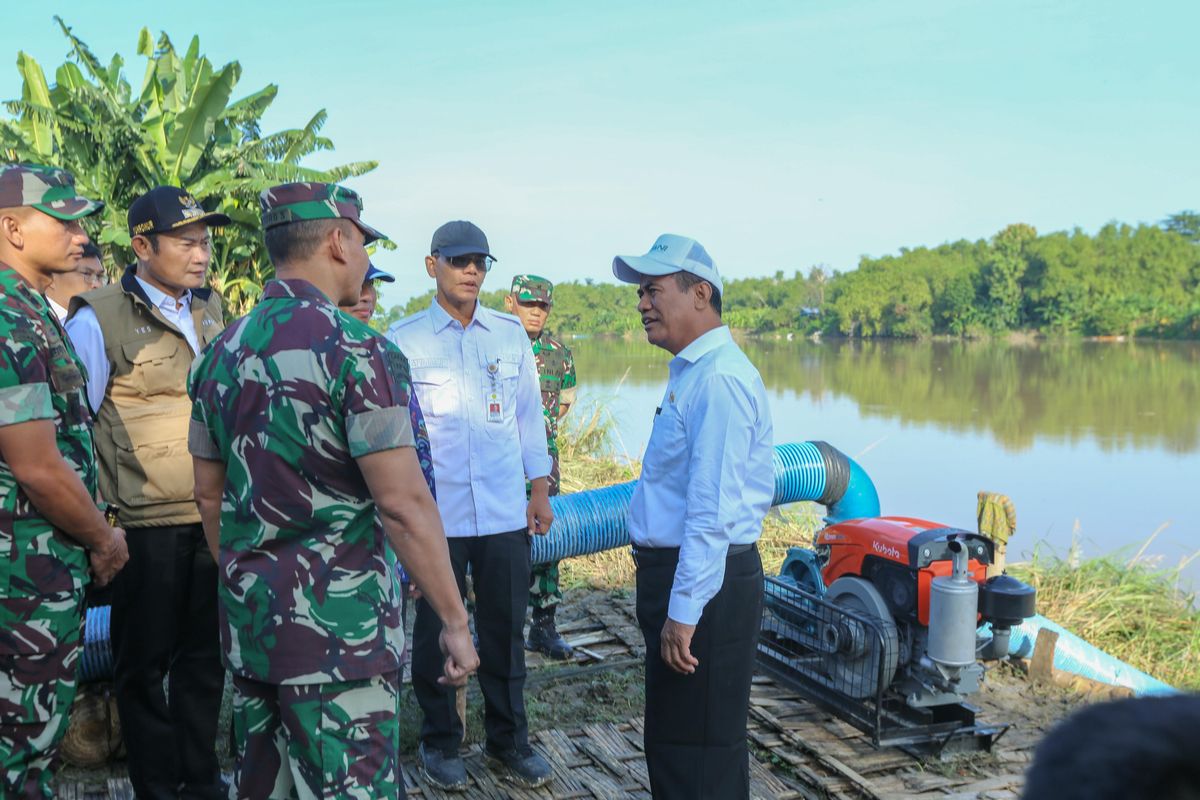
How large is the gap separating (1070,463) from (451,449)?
39.9 ft

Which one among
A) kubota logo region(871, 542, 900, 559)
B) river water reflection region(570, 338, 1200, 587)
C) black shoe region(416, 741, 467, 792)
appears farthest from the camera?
river water reflection region(570, 338, 1200, 587)

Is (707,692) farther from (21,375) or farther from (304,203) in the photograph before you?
(21,375)

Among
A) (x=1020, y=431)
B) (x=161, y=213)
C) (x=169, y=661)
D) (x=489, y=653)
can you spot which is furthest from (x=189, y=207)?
(x=1020, y=431)

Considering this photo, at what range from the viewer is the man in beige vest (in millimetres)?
2998

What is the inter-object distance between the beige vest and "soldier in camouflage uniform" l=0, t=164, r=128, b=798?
34 centimetres

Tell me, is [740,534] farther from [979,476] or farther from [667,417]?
[979,476]

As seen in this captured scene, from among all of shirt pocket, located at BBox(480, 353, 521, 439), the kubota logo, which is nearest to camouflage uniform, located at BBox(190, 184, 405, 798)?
shirt pocket, located at BBox(480, 353, 521, 439)

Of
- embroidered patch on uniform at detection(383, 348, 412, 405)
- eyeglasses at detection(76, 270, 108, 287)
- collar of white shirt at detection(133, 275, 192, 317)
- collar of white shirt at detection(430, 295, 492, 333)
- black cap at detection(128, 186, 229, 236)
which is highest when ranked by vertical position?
black cap at detection(128, 186, 229, 236)

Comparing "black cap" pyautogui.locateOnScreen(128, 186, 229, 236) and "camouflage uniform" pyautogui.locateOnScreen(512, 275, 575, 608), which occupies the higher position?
"black cap" pyautogui.locateOnScreen(128, 186, 229, 236)

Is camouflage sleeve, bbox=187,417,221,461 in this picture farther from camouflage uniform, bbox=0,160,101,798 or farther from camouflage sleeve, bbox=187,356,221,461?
camouflage uniform, bbox=0,160,101,798

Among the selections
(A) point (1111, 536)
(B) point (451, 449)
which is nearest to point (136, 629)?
(B) point (451, 449)

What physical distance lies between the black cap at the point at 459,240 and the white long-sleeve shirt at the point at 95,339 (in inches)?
36.0

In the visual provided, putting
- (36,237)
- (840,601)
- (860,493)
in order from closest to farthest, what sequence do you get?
(36,237) < (840,601) < (860,493)

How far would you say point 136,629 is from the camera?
3.01m
